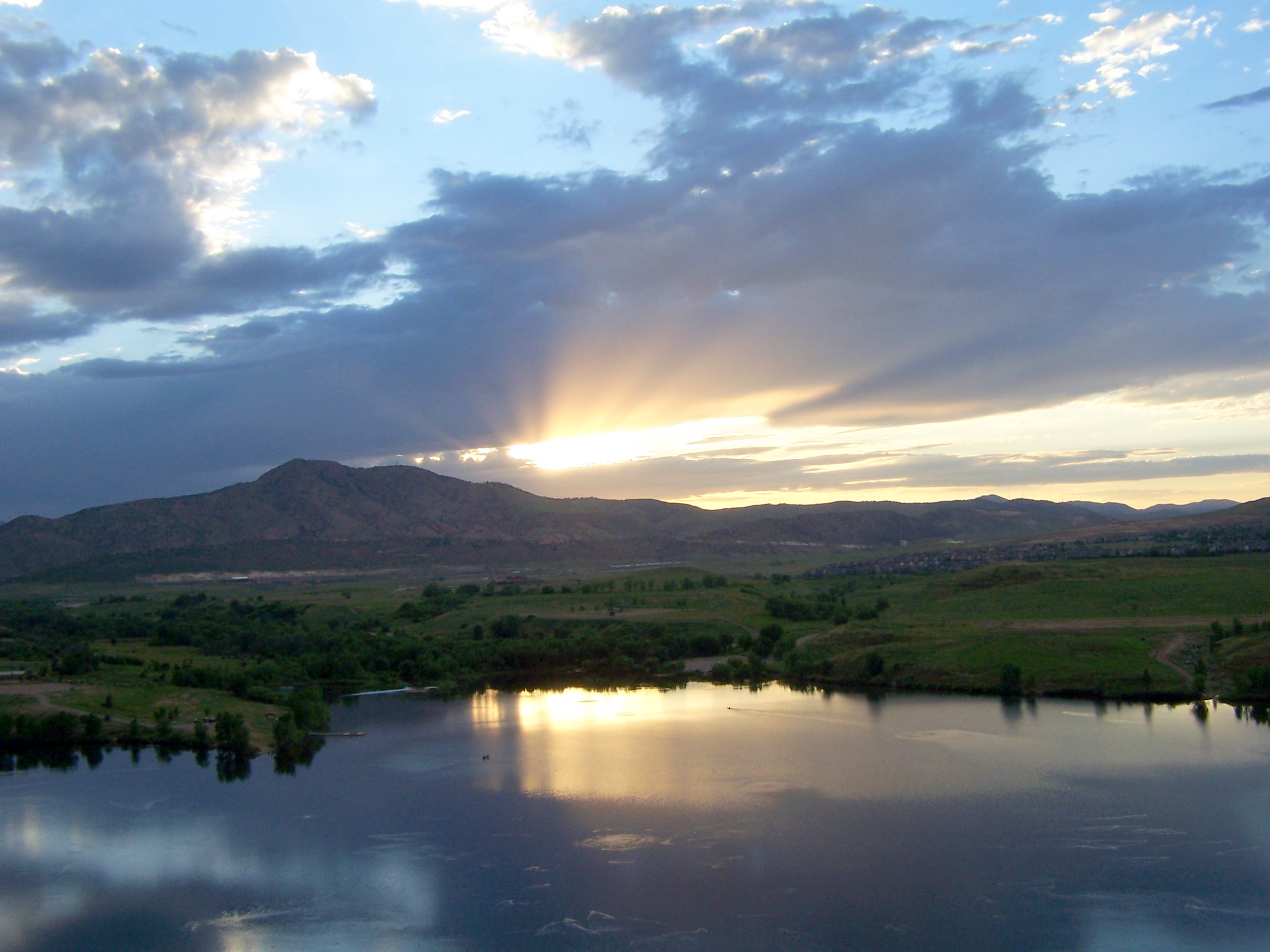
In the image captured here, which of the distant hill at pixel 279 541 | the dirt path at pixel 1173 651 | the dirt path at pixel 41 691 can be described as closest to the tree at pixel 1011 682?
the dirt path at pixel 1173 651

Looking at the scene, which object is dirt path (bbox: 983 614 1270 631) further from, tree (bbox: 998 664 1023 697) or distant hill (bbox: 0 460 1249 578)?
distant hill (bbox: 0 460 1249 578)

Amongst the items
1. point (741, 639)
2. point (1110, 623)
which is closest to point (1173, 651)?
point (1110, 623)

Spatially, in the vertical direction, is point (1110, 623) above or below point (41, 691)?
below

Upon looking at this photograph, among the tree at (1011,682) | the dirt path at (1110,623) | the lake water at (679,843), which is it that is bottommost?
the lake water at (679,843)

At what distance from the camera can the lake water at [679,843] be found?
24.0 meters

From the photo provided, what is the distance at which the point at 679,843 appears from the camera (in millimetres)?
29266

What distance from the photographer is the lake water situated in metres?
24.0

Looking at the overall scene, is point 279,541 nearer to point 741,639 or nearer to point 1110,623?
point 741,639

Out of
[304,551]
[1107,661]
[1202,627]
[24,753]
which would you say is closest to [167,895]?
[24,753]

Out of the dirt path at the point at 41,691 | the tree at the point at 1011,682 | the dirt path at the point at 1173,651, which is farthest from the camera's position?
the tree at the point at 1011,682

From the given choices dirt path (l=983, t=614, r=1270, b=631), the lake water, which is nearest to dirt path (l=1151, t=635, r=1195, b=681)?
dirt path (l=983, t=614, r=1270, b=631)

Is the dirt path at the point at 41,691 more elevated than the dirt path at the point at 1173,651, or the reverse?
the dirt path at the point at 41,691

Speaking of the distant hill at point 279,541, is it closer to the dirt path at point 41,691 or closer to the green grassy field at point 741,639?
the green grassy field at point 741,639

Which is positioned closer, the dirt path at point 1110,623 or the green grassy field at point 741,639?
the green grassy field at point 741,639
